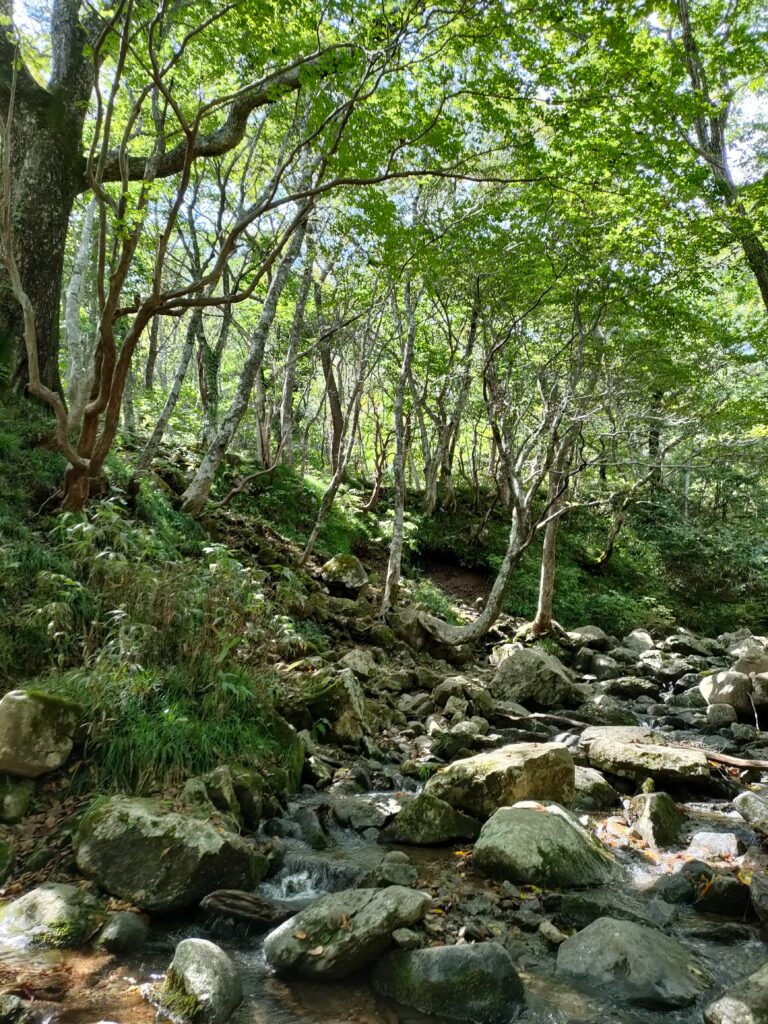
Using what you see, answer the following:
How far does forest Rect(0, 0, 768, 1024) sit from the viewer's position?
12.4 ft

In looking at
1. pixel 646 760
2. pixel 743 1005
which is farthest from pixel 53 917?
pixel 646 760

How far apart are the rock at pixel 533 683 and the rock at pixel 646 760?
2.80 m

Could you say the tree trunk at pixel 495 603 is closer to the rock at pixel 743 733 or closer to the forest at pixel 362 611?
the forest at pixel 362 611

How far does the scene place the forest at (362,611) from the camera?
378cm

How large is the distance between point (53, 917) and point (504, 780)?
3960 mm

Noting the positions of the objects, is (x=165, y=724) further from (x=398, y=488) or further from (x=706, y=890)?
(x=398, y=488)

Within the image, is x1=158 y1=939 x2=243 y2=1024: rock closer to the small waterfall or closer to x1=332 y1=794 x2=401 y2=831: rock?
the small waterfall

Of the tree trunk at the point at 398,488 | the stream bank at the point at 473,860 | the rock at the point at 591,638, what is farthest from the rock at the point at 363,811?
the rock at the point at 591,638

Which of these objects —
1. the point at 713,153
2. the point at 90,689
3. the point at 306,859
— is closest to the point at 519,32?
the point at 713,153

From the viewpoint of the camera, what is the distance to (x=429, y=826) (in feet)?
18.0

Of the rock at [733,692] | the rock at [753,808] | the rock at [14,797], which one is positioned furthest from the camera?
the rock at [733,692]

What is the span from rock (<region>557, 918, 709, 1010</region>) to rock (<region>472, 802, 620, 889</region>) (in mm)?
765

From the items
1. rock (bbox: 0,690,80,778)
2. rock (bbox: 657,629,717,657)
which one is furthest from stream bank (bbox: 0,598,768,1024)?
rock (bbox: 657,629,717,657)

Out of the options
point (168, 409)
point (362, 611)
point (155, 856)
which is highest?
point (168, 409)
